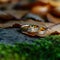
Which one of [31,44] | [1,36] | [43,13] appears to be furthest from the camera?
[43,13]

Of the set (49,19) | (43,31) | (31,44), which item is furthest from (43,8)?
(31,44)

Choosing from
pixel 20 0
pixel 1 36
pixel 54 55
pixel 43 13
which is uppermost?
pixel 20 0

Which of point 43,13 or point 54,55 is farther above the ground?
point 43,13

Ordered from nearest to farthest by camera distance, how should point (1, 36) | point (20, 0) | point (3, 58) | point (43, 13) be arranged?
point (3, 58), point (1, 36), point (43, 13), point (20, 0)

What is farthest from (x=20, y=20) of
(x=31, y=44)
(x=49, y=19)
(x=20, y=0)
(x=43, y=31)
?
(x=20, y=0)

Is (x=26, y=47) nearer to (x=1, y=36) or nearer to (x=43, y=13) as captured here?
(x=1, y=36)

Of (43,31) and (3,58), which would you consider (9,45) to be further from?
(43,31)

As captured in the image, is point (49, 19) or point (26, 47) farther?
point (49, 19)

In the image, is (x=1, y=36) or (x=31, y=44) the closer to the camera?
(x=31, y=44)

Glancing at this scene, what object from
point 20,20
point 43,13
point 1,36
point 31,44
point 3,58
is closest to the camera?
point 3,58
